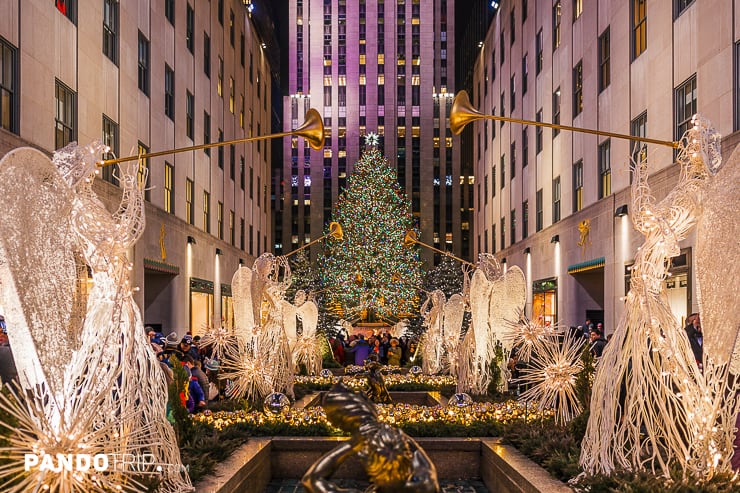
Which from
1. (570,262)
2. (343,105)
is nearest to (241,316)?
(570,262)

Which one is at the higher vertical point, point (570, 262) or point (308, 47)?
point (308, 47)

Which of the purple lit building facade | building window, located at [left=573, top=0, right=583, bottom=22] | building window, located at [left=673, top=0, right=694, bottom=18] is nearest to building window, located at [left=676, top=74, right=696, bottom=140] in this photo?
building window, located at [left=673, top=0, right=694, bottom=18]

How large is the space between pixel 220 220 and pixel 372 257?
429 inches

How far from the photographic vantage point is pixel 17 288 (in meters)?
4.78

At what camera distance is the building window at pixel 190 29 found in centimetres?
2881

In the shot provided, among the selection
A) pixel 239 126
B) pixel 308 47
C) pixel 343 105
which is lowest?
pixel 239 126

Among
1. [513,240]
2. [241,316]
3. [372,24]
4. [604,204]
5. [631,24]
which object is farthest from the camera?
[372,24]

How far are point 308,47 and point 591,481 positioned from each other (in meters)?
73.9

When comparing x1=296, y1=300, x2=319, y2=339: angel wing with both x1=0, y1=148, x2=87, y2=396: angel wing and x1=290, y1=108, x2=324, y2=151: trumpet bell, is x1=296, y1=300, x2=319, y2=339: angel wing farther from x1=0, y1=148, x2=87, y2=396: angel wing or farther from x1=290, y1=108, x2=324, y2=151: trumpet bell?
x1=0, y1=148, x2=87, y2=396: angel wing

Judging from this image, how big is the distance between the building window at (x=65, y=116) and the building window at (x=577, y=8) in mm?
18369

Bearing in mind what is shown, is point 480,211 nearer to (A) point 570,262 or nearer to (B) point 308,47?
(A) point 570,262

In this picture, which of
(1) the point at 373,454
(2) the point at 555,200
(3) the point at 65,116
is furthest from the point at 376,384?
(2) the point at 555,200

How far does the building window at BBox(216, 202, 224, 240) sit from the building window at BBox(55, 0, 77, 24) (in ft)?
58.3

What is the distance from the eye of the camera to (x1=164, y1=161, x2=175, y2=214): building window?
24.8 m
